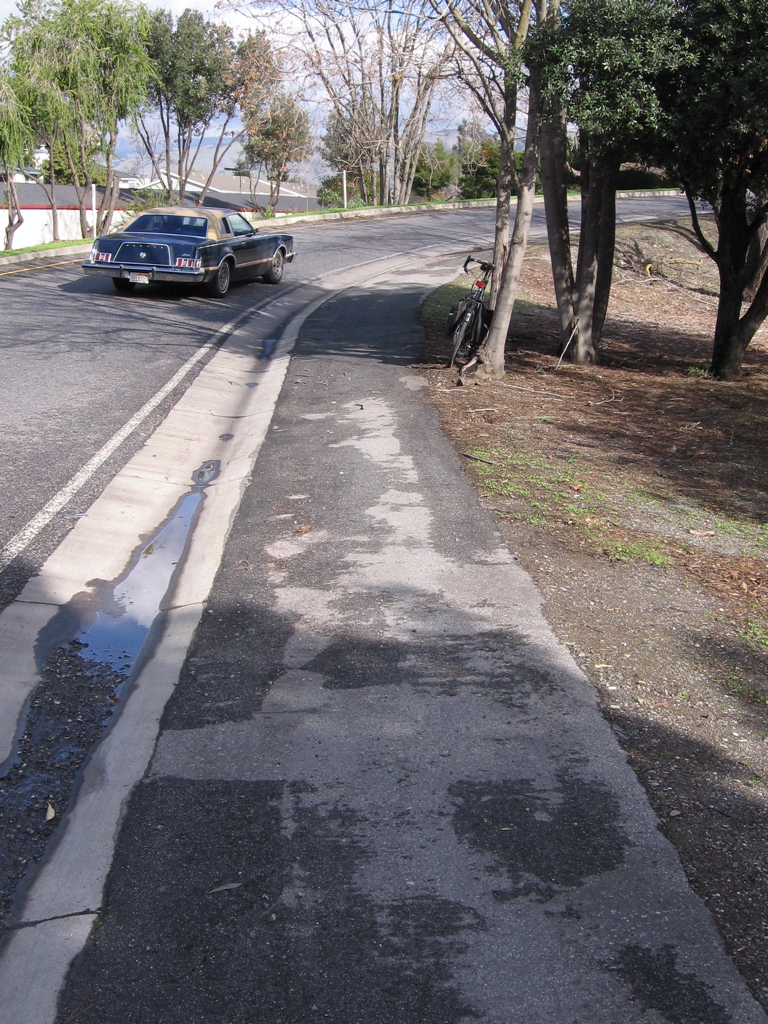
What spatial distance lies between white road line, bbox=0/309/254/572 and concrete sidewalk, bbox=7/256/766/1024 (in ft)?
4.56

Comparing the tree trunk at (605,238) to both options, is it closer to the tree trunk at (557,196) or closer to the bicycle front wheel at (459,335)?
the tree trunk at (557,196)

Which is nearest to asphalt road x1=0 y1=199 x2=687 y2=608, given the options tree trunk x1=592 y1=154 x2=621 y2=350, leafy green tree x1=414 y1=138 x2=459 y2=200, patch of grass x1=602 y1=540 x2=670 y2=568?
patch of grass x1=602 y1=540 x2=670 y2=568

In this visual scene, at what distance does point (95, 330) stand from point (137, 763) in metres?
10.6

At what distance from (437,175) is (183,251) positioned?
44246mm

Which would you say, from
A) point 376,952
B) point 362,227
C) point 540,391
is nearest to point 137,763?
point 376,952

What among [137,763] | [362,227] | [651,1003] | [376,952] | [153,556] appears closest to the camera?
[651,1003]

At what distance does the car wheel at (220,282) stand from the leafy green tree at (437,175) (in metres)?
39.0

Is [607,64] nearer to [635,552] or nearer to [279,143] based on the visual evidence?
[635,552]

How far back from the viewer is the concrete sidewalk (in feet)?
8.86

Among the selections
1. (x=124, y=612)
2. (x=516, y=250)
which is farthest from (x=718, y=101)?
(x=124, y=612)

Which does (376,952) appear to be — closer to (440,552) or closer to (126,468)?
(440,552)

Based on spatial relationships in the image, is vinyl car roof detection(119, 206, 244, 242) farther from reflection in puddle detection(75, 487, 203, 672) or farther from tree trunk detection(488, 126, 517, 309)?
reflection in puddle detection(75, 487, 203, 672)

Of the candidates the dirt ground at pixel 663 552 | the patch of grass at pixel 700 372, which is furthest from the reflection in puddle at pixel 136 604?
the patch of grass at pixel 700 372

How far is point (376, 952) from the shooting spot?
2.83 m
